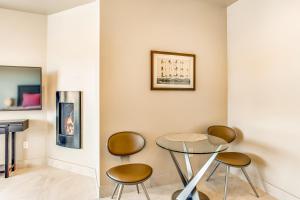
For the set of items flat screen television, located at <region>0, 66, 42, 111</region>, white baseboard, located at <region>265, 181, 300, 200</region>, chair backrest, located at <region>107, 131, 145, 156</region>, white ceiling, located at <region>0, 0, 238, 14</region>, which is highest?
white ceiling, located at <region>0, 0, 238, 14</region>

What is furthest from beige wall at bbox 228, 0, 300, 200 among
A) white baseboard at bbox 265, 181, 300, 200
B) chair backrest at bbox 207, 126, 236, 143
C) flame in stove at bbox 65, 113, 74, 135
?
flame in stove at bbox 65, 113, 74, 135

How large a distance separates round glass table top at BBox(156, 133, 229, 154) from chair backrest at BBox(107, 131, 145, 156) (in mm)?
270

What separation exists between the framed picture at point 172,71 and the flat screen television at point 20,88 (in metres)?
1.94

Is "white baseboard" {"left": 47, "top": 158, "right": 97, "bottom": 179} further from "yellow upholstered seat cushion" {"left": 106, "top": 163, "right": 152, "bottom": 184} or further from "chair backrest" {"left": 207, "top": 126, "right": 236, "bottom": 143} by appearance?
"chair backrest" {"left": 207, "top": 126, "right": 236, "bottom": 143}

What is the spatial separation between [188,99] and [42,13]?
9.34 ft

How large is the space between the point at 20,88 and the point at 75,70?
0.91m

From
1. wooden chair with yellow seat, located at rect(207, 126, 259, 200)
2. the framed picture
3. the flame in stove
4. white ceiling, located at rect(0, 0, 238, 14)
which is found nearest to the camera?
wooden chair with yellow seat, located at rect(207, 126, 259, 200)

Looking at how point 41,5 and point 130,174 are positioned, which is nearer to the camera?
point 130,174

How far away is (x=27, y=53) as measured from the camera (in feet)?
10.9

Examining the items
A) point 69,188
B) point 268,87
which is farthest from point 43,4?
point 268,87

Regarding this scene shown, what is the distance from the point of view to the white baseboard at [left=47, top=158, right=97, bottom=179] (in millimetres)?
3051

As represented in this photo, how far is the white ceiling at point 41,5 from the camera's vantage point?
2.93 meters

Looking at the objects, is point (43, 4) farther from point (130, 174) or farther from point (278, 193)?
point (278, 193)

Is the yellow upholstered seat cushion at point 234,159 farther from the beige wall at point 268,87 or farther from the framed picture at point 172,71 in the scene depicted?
the framed picture at point 172,71
